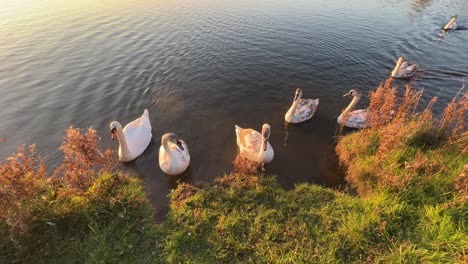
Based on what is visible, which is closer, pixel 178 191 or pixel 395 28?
pixel 178 191

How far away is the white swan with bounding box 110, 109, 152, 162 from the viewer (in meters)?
8.99

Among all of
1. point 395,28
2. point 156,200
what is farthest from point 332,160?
point 395,28

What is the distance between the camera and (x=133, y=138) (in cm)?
971

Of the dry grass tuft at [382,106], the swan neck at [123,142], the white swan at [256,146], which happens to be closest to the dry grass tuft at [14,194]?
the swan neck at [123,142]

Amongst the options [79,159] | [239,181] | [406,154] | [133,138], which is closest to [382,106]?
[406,154]

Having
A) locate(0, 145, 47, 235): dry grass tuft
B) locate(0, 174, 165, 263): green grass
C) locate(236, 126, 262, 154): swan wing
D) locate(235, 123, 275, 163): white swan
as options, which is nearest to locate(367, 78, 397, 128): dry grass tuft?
locate(235, 123, 275, 163): white swan

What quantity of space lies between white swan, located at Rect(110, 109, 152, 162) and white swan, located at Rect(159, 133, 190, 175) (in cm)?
122

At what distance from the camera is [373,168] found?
24.1 feet

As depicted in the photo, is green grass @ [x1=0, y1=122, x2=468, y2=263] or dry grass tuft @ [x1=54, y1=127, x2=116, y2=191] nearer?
green grass @ [x1=0, y1=122, x2=468, y2=263]

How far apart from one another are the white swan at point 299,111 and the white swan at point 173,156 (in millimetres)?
4969

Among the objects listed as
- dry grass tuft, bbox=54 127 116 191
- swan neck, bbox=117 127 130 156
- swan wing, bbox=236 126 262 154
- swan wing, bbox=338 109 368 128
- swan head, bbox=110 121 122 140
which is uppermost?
dry grass tuft, bbox=54 127 116 191

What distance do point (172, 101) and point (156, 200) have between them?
6160 millimetres

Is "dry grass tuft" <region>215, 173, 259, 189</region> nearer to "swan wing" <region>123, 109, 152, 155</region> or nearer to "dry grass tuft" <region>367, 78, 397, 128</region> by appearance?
"swan wing" <region>123, 109, 152, 155</region>

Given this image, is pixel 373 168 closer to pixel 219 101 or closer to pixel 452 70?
pixel 219 101
